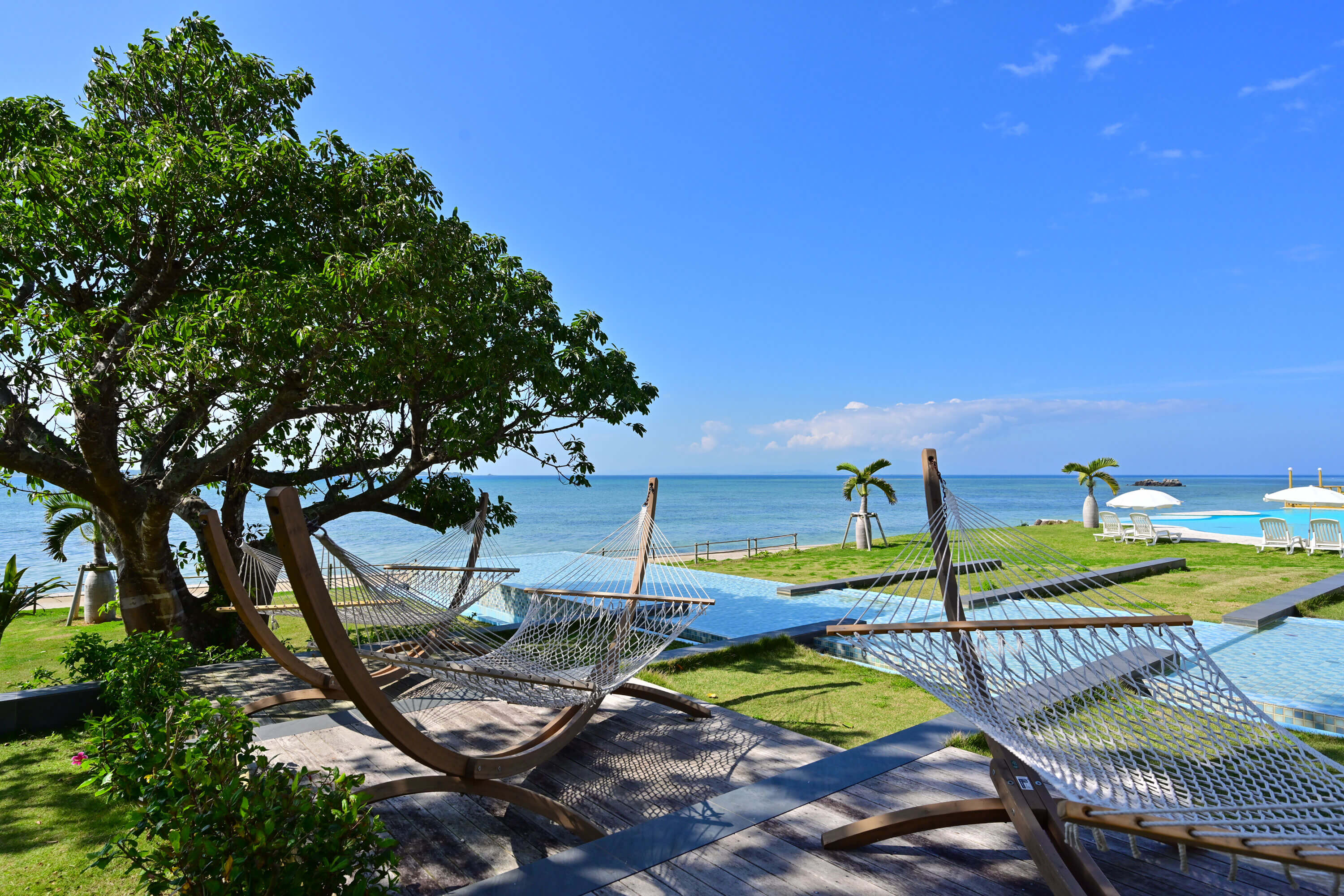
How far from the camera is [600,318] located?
7191 mm

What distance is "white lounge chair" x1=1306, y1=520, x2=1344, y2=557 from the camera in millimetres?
10125

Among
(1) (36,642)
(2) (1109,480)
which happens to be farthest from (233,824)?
(2) (1109,480)

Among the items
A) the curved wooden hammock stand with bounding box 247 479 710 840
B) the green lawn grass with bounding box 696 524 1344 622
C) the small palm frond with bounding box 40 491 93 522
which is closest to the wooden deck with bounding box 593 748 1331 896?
Result: the curved wooden hammock stand with bounding box 247 479 710 840

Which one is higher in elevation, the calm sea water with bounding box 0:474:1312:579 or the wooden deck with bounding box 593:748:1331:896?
the calm sea water with bounding box 0:474:1312:579

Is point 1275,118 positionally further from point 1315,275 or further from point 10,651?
point 10,651

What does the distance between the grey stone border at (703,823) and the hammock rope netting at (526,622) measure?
2.09 ft

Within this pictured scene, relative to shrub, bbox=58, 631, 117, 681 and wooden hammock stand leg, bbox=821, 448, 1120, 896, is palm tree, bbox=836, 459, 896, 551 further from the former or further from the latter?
shrub, bbox=58, 631, 117, 681

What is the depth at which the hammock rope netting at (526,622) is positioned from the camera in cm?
270

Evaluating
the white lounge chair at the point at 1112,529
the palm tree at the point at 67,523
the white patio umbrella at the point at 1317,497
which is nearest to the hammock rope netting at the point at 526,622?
the palm tree at the point at 67,523

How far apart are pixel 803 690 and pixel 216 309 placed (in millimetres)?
4628

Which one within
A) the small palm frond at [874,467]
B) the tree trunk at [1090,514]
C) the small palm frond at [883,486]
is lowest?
the tree trunk at [1090,514]

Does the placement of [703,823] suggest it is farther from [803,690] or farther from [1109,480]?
[1109,480]

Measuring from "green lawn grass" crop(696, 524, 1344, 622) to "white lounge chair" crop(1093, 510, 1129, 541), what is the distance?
271 millimetres

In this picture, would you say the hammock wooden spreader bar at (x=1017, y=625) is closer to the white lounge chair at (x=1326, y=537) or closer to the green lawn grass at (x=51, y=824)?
the green lawn grass at (x=51, y=824)
